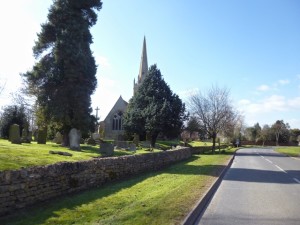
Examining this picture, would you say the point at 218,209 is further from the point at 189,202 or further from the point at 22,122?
the point at 22,122

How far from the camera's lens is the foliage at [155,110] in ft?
156

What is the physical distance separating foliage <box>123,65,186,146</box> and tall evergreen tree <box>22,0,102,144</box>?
621 inches

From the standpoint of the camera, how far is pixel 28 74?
32844 millimetres

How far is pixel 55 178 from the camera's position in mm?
10727

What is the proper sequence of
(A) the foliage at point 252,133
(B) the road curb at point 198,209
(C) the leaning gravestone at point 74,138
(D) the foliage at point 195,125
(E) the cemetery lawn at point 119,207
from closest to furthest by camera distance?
(E) the cemetery lawn at point 119,207 → (B) the road curb at point 198,209 → (C) the leaning gravestone at point 74,138 → (D) the foliage at point 195,125 → (A) the foliage at point 252,133

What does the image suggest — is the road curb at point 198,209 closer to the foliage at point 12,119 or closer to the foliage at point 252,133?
the foliage at point 12,119

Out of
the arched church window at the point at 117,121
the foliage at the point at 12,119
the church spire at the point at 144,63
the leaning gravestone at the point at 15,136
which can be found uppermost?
the church spire at the point at 144,63

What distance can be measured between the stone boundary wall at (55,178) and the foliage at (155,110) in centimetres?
2949

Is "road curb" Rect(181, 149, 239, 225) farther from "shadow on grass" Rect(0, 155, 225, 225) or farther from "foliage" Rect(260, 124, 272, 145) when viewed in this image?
"foliage" Rect(260, 124, 272, 145)

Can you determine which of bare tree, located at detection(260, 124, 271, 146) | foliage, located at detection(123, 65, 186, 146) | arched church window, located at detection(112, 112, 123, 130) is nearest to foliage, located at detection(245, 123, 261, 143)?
bare tree, located at detection(260, 124, 271, 146)

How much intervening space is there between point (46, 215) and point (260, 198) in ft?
22.3

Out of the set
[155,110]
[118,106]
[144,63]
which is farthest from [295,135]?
[155,110]

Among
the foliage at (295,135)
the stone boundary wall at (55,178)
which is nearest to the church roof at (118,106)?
the stone boundary wall at (55,178)

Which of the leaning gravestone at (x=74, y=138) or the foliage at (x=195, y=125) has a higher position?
Answer: the foliage at (x=195, y=125)
